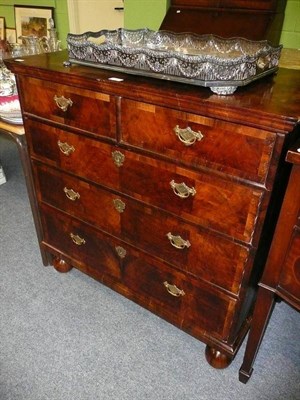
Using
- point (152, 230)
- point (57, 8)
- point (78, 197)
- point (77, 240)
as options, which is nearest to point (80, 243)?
point (77, 240)

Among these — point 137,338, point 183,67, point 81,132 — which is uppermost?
point 183,67

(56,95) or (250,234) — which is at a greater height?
(56,95)

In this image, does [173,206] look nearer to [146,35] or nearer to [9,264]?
[146,35]

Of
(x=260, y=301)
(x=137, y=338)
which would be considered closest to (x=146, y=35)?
(x=260, y=301)

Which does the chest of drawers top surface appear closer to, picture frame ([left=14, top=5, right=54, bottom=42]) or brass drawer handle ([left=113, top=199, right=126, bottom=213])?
brass drawer handle ([left=113, top=199, right=126, bottom=213])

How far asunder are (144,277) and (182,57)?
79 cm

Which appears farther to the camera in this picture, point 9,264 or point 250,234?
point 9,264

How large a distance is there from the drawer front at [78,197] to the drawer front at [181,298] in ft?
0.62

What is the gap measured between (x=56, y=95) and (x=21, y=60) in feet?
0.75

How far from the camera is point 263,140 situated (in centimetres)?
74

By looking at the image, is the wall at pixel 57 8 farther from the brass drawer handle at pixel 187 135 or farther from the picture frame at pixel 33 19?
the brass drawer handle at pixel 187 135

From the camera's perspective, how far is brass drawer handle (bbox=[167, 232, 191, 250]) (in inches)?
40.5

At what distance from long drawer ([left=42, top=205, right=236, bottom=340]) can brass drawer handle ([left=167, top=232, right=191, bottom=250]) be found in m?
0.11

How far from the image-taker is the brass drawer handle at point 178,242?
3.37 feet
